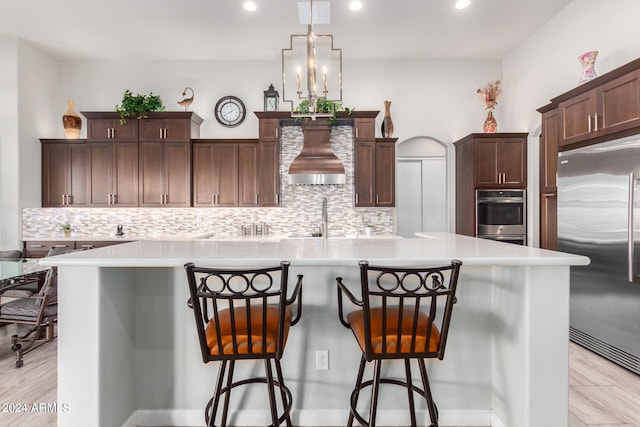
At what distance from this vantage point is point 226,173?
5.57 meters

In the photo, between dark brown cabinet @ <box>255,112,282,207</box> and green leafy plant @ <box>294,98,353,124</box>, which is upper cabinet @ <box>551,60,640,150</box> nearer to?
green leafy plant @ <box>294,98,353,124</box>

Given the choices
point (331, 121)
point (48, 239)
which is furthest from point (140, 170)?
point (331, 121)

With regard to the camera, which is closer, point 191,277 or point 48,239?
point 191,277

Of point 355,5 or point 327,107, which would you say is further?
point 327,107

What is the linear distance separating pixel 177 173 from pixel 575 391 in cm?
519

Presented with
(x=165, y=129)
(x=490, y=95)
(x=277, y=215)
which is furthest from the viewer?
(x=277, y=215)

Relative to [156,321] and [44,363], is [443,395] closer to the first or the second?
[156,321]

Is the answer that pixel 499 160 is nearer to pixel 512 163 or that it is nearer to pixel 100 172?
pixel 512 163

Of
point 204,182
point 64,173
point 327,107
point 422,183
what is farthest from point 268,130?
point 64,173

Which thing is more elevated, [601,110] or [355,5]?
[355,5]

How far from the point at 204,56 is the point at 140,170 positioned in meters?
2.00

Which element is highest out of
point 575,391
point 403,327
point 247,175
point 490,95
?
point 490,95

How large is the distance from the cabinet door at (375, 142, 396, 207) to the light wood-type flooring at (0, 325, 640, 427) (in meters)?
2.89

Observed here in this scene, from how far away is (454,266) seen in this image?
5.28 ft
